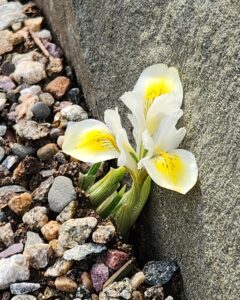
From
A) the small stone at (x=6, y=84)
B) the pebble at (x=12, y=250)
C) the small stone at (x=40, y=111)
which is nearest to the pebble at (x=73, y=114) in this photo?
the small stone at (x=40, y=111)

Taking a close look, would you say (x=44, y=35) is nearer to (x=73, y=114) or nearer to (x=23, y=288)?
(x=73, y=114)

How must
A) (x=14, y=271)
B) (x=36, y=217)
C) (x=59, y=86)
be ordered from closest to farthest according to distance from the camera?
1. (x=14, y=271)
2. (x=36, y=217)
3. (x=59, y=86)

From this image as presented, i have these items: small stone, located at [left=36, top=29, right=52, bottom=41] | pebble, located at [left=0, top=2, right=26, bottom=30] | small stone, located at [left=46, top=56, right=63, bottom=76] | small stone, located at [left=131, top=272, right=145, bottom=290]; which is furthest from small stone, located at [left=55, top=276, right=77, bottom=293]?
pebble, located at [left=0, top=2, right=26, bottom=30]

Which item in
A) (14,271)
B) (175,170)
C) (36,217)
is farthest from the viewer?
(36,217)

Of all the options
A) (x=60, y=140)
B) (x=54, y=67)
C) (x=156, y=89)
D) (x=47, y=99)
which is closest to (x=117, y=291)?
(x=156, y=89)

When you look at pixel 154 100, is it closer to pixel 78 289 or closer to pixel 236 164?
pixel 236 164

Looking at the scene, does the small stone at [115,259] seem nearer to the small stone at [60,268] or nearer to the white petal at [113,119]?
the small stone at [60,268]
